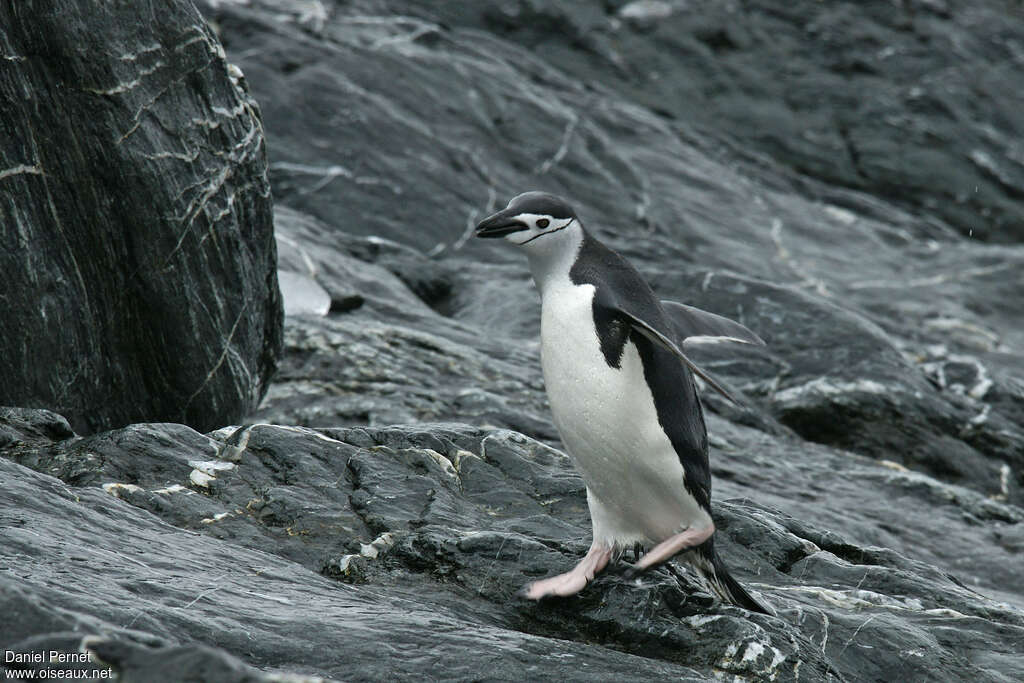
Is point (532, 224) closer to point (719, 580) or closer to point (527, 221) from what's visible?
point (527, 221)

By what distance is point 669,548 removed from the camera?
4.44 m

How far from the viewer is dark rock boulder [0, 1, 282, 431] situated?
5.24 metres

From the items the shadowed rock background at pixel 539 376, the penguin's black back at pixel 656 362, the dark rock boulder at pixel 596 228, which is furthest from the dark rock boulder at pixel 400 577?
the dark rock boulder at pixel 596 228

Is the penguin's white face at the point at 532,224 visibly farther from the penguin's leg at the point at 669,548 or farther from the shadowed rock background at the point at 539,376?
the penguin's leg at the point at 669,548

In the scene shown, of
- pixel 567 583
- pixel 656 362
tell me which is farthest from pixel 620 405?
pixel 567 583

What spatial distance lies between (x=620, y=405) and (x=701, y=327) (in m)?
0.93

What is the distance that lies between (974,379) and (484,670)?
26.1 ft

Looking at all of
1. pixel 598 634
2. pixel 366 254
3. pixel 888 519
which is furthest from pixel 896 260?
pixel 598 634

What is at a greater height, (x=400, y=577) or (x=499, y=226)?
(x=499, y=226)

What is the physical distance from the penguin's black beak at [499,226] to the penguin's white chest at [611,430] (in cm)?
28

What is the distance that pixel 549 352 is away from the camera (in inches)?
184

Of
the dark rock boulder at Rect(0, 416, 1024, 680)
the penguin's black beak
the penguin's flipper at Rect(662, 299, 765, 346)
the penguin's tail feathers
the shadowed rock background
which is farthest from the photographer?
the penguin's flipper at Rect(662, 299, 765, 346)

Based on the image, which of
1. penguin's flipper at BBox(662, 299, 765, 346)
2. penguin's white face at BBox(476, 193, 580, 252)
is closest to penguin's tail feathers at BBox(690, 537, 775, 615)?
penguin's flipper at BBox(662, 299, 765, 346)

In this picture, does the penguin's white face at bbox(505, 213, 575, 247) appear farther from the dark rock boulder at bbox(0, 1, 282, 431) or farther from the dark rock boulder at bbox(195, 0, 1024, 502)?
the dark rock boulder at bbox(195, 0, 1024, 502)
